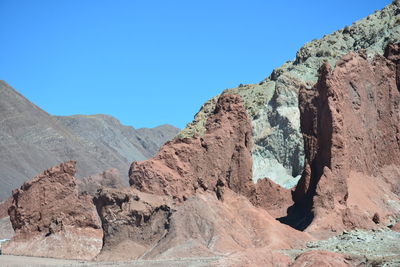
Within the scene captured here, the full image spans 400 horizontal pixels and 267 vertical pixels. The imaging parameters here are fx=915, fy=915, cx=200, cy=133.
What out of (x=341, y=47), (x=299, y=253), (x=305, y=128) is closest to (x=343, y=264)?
(x=299, y=253)

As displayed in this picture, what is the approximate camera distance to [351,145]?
62.9 metres

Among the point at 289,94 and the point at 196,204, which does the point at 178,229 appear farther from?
the point at 289,94

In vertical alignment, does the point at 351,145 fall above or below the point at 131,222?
above

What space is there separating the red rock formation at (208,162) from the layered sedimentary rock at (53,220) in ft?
28.4

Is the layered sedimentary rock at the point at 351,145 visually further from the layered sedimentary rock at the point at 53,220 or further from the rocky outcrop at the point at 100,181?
the rocky outcrop at the point at 100,181

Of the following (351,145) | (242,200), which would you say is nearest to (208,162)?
(242,200)

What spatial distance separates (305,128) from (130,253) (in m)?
21.0

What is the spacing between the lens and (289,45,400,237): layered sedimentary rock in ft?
194

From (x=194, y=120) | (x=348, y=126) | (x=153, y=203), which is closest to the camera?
(x=153, y=203)

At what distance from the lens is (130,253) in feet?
169

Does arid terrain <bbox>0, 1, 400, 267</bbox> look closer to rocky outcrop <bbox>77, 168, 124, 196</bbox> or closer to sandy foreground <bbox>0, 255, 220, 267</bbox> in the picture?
sandy foreground <bbox>0, 255, 220, 267</bbox>

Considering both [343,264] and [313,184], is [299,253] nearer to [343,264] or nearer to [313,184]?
[343,264]

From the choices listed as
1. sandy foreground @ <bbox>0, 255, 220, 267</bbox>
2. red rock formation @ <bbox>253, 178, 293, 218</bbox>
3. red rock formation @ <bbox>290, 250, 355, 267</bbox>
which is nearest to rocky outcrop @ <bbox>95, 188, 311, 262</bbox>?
sandy foreground @ <bbox>0, 255, 220, 267</bbox>

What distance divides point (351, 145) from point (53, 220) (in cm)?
2109
